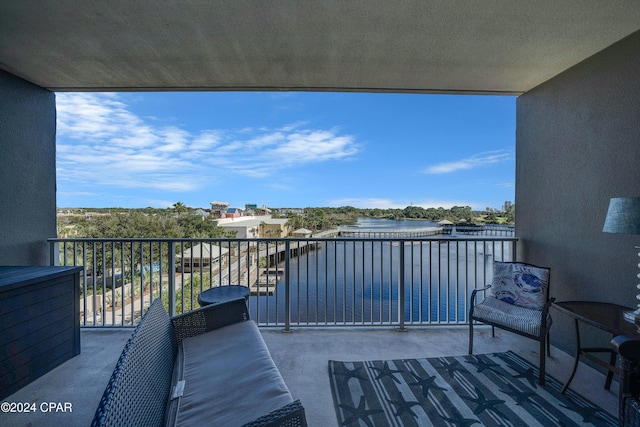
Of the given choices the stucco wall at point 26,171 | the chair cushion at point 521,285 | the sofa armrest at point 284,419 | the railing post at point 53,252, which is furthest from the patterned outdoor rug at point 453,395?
the stucco wall at point 26,171

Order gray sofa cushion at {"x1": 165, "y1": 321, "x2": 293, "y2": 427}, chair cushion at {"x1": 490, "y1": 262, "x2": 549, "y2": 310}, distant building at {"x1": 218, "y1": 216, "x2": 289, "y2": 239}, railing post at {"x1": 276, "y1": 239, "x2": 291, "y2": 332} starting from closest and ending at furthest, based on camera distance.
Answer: gray sofa cushion at {"x1": 165, "y1": 321, "x2": 293, "y2": 427} < chair cushion at {"x1": 490, "y1": 262, "x2": 549, "y2": 310} < railing post at {"x1": 276, "y1": 239, "x2": 291, "y2": 332} < distant building at {"x1": 218, "y1": 216, "x2": 289, "y2": 239}

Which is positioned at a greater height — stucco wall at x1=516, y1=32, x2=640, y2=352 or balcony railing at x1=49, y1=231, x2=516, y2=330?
stucco wall at x1=516, y1=32, x2=640, y2=352

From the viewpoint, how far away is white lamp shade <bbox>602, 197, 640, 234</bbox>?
5.52 ft

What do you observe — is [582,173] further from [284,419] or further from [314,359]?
[284,419]

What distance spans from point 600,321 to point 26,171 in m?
5.53

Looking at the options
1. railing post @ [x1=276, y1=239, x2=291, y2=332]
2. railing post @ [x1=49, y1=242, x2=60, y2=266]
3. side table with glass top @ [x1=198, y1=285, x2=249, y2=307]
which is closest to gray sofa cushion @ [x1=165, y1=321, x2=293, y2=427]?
side table with glass top @ [x1=198, y1=285, x2=249, y2=307]

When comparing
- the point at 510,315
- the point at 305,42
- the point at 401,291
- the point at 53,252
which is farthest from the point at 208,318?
the point at 53,252

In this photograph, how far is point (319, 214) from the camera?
5188 mm

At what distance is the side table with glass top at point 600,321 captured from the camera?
68.9 inches

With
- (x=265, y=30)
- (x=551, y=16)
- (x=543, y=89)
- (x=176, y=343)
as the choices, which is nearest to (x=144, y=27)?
(x=265, y=30)

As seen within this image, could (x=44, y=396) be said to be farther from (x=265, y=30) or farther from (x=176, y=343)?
(x=265, y=30)

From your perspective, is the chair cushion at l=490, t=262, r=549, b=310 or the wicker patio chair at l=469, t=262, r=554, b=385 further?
the chair cushion at l=490, t=262, r=549, b=310

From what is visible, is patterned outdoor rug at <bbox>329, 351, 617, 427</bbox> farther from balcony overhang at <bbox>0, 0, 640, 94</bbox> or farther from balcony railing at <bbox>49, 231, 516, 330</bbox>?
balcony overhang at <bbox>0, 0, 640, 94</bbox>

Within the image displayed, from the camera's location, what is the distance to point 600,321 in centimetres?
182
